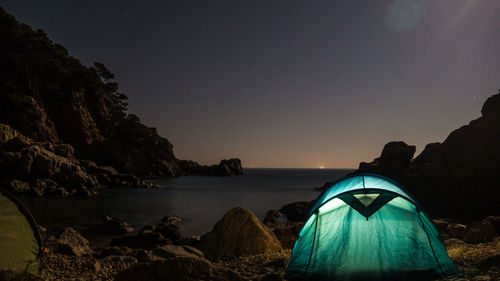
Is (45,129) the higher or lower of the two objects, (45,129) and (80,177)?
the higher

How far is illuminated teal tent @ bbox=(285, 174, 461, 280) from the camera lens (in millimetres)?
5605

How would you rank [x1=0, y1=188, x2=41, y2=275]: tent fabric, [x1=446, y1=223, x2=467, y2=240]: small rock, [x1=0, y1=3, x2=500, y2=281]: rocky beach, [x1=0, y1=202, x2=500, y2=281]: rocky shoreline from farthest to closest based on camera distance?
[x1=446, y1=223, x2=467, y2=240]: small rock → [x1=0, y1=3, x2=500, y2=281]: rocky beach → [x1=0, y1=188, x2=41, y2=275]: tent fabric → [x1=0, y1=202, x2=500, y2=281]: rocky shoreline

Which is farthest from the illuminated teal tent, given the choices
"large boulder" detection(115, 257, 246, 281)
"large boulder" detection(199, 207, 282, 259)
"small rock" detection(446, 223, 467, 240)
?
→ "small rock" detection(446, 223, 467, 240)

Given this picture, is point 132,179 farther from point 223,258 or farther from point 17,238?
point 17,238

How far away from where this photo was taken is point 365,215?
567 cm

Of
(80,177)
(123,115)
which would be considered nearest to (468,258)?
(80,177)

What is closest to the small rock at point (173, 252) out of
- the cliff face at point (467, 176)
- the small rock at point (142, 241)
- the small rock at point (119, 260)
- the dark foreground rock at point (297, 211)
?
the small rock at point (119, 260)

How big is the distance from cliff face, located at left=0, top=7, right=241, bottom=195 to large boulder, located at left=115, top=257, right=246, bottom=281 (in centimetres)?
4567

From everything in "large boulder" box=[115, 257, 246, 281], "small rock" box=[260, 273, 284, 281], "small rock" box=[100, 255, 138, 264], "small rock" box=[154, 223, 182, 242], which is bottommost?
"small rock" box=[154, 223, 182, 242]

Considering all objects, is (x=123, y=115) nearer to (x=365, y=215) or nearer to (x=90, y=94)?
(x=90, y=94)

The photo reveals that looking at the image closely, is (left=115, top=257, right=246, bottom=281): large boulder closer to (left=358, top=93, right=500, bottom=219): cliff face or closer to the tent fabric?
the tent fabric

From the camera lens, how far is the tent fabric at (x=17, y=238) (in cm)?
495

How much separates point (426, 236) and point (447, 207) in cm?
2263

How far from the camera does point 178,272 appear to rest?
440 centimetres
